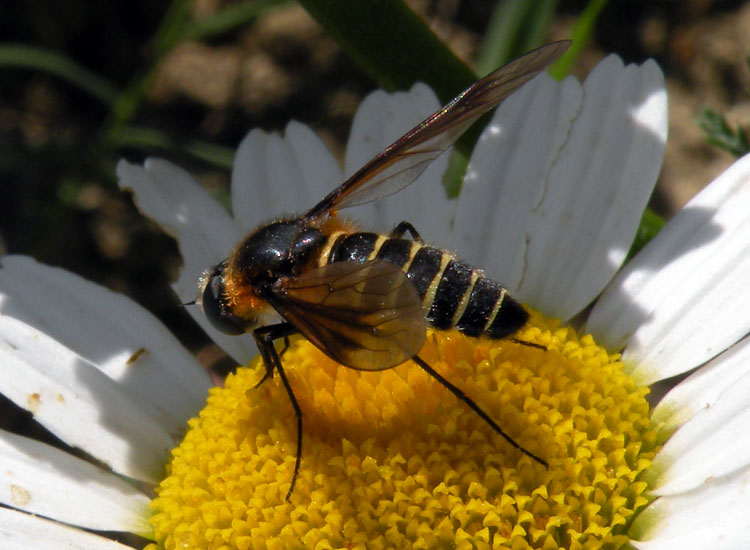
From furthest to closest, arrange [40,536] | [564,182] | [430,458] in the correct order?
[564,182], [40,536], [430,458]

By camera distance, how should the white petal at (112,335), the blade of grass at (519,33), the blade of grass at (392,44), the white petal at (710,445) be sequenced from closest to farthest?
the white petal at (710,445) → the blade of grass at (392,44) → the white petal at (112,335) → the blade of grass at (519,33)

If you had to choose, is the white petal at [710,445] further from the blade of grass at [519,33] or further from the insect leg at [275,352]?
the blade of grass at [519,33]

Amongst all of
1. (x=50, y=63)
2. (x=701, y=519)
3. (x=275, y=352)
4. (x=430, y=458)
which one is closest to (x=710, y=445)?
(x=701, y=519)

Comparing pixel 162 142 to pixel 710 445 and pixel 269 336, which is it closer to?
pixel 269 336

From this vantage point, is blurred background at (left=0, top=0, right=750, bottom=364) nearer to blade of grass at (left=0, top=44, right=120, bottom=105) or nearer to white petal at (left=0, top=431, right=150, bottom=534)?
blade of grass at (left=0, top=44, right=120, bottom=105)


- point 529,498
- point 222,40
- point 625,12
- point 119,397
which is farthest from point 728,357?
point 222,40

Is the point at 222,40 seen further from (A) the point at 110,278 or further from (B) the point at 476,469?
(B) the point at 476,469

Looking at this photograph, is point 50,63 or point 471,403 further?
point 50,63

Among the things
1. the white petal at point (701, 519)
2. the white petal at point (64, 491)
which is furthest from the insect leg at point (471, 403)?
the white petal at point (64, 491)

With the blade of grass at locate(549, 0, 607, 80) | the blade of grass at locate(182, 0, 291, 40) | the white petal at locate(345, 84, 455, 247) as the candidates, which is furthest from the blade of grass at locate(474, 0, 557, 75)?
the blade of grass at locate(182, 0, 291, 40)
